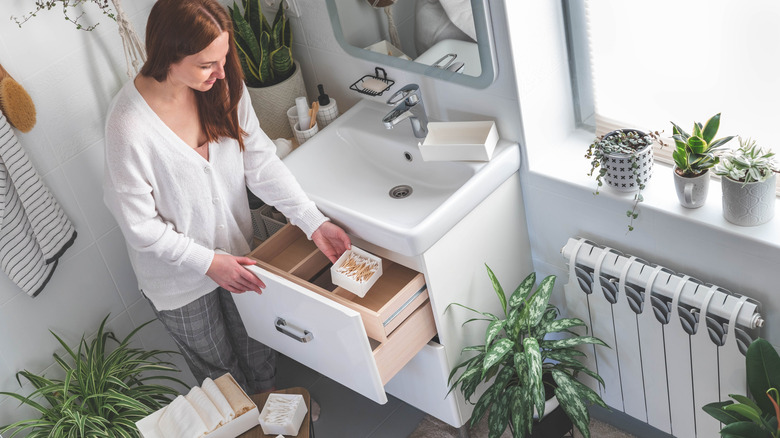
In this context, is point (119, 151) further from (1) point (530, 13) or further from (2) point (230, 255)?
(1) point (530, 13)

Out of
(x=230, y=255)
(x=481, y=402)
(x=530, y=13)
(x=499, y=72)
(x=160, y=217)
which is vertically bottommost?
(x=481, y=402)

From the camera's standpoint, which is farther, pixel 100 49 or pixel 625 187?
pixel 100 49

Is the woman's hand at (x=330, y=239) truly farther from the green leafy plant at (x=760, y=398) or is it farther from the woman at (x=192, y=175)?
the green leafy plant at (x=760, y=398)

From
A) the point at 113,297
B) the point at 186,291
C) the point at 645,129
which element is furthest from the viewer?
the point at 113,297

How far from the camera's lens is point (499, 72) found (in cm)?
204

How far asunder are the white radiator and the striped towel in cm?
134

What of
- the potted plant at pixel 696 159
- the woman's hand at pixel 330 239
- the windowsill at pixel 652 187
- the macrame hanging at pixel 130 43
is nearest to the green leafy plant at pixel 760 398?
the windowsill at pixel 652 187

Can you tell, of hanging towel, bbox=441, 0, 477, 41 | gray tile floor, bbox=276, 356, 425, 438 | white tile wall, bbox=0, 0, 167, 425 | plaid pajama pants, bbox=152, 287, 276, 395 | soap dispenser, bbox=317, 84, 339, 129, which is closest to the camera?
hanging towel, bbox=441, 0, 477, 41

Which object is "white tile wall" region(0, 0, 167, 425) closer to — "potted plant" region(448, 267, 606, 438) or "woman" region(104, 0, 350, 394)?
"woman" region(104, 0, 350, 394)

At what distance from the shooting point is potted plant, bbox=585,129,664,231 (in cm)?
194

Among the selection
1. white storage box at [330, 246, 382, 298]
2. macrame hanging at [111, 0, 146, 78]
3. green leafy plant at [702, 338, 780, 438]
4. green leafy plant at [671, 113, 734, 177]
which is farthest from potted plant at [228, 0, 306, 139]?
green leafy plant at [702, 338, 780, 438]

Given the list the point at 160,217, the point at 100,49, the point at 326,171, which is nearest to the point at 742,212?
the point at 326,171

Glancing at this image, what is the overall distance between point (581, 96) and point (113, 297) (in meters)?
1.47

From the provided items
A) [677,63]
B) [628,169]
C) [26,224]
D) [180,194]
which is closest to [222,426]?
[180,194]
